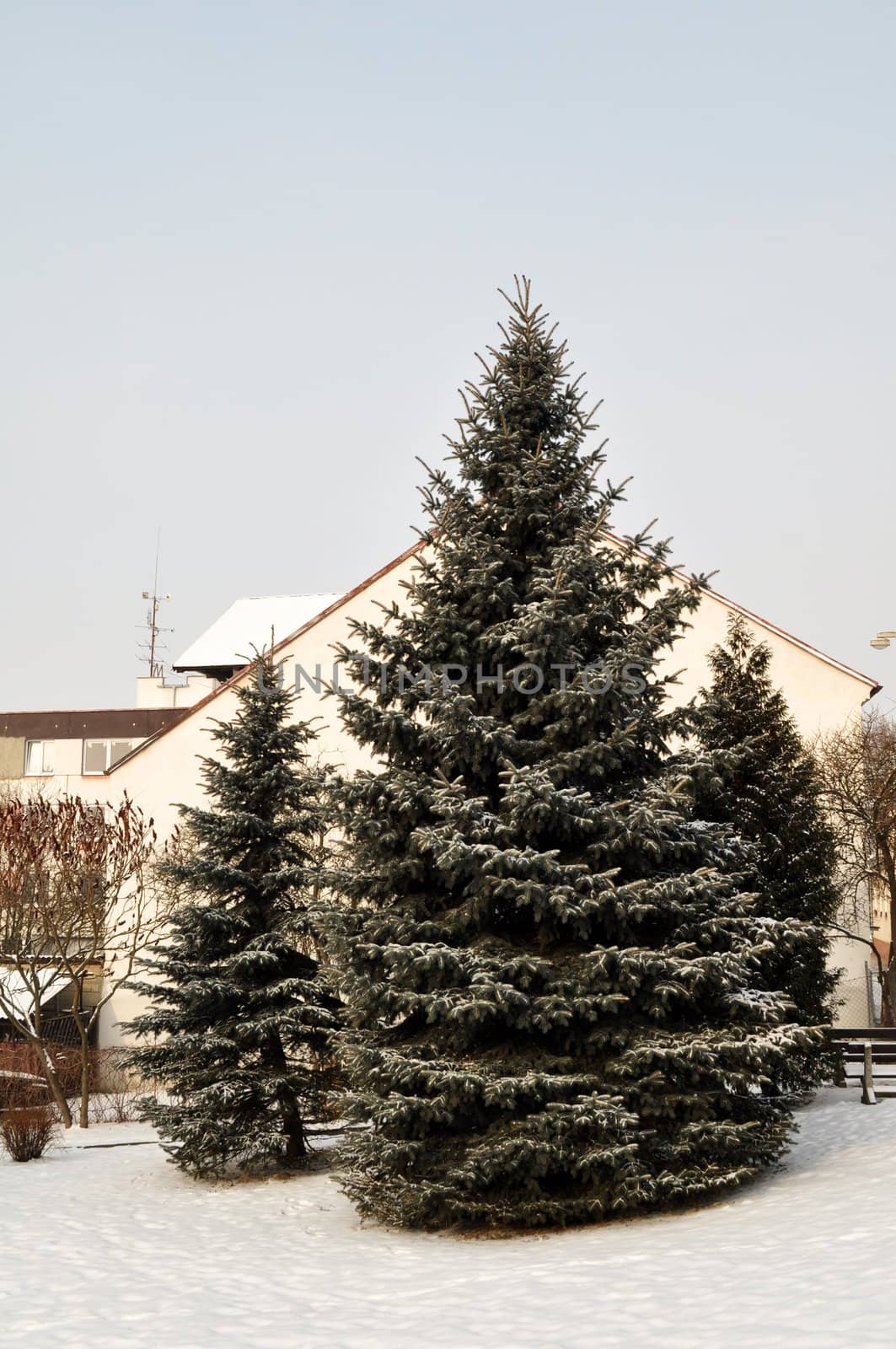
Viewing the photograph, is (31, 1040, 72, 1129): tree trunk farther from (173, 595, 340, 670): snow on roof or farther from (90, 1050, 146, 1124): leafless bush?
(173, 595, 340, 670): snow on roof

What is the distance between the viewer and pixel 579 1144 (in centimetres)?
1037

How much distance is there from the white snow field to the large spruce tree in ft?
1.95

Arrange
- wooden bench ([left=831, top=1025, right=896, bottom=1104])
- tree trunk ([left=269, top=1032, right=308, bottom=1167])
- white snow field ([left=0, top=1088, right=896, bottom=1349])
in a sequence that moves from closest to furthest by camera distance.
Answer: white snow field ([left=0, top=1088, right=896, bottom=1349]), tree trunk ([left=269, top=1032, right=308, bottom=1167]), wooden bench ([left=831, top=1025, right=896, bottom=1104])

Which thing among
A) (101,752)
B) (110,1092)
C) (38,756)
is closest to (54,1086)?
(110,1092)

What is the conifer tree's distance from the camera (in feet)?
47.8

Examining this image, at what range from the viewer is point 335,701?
2595cm

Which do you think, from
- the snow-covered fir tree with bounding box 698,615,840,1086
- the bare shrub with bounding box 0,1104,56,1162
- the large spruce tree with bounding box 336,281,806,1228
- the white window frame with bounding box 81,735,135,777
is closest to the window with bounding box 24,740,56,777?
the white window frame with bounding box 81,735,135,777

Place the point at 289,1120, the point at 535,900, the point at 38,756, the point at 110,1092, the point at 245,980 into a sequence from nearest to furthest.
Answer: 1. the point at 535,900
2. the point at 289,1120
3. the point at 245,980
4. the point at 110,1092
5. the point at 38,756

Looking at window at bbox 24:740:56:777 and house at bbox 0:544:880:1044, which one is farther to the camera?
window at bbox 24:740:56:777

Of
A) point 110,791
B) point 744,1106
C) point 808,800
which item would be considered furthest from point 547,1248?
point 110,791

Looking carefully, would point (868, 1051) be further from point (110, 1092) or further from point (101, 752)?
point (101, 752)

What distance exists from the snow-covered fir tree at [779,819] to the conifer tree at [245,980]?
5163 mm

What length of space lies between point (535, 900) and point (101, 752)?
109ft

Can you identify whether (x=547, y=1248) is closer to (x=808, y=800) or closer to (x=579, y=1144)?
(x=579, y=1144)
